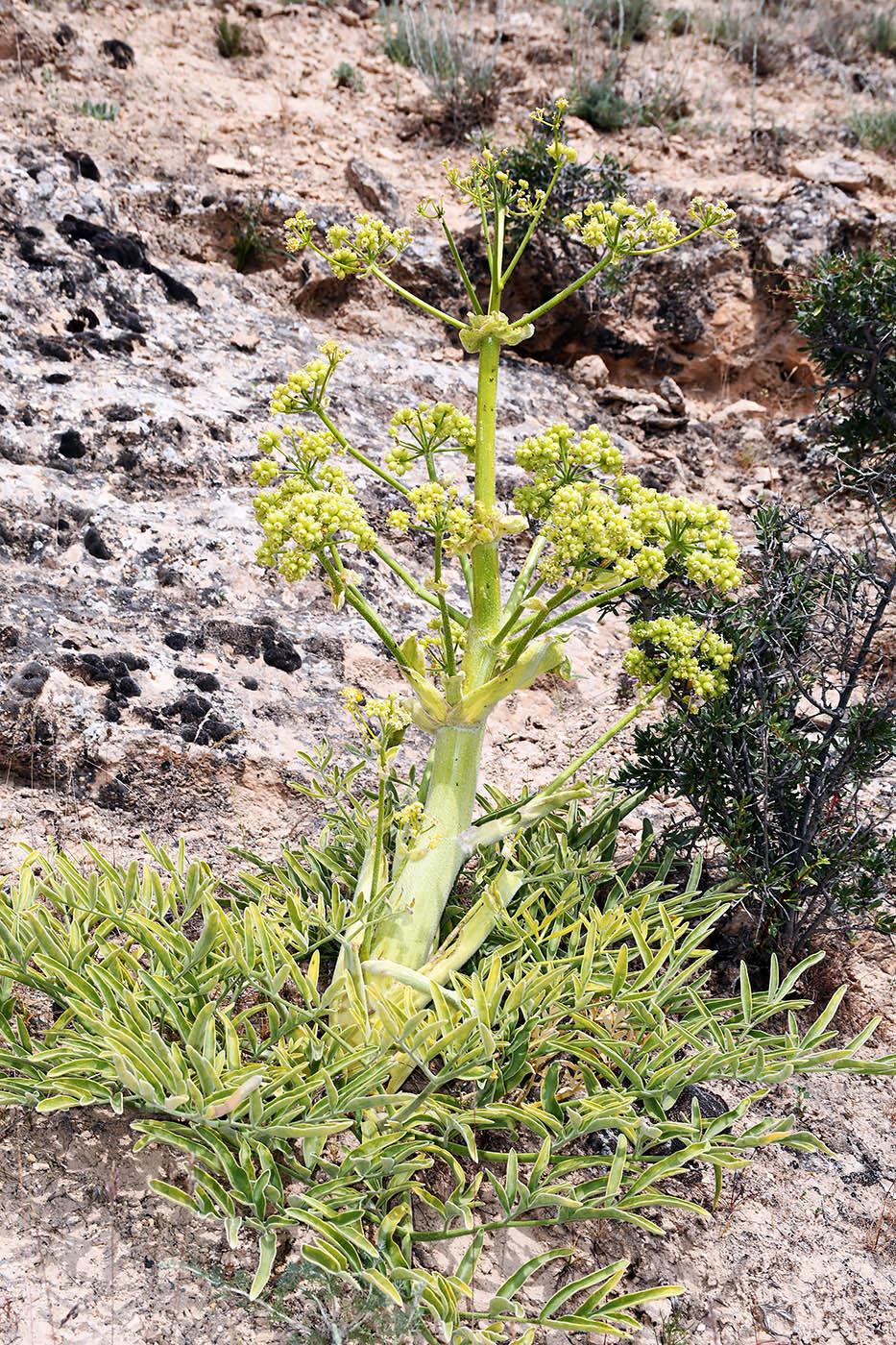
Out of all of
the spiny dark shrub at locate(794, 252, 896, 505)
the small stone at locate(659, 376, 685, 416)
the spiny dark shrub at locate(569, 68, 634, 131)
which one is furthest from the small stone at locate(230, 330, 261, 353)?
the spiny dark shrub at locate(569, 68, 634, 131)

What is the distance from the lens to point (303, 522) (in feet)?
6.67

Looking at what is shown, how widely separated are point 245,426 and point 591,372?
7.50 ft

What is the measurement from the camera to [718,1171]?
1.98 m

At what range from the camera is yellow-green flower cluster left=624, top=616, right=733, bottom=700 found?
2.36m

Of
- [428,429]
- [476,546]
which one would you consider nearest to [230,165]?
[428,429]

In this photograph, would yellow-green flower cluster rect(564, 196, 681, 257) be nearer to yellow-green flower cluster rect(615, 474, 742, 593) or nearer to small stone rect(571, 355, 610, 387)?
yellow-green flower cluster rect(615, 474, 742, 593)

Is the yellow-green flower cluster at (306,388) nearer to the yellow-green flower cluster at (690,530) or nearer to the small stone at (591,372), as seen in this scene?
the yellow-green flower cluster at (690,530)

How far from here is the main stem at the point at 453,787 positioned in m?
2.26

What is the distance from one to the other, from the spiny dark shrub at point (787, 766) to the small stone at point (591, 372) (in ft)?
9.97

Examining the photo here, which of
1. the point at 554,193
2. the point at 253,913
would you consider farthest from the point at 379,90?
the point at 253,913

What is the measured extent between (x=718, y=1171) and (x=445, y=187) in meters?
5.87

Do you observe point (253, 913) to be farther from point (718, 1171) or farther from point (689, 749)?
point (689, 749)

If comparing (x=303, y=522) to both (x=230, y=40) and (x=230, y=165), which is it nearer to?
(x=230, y=165)

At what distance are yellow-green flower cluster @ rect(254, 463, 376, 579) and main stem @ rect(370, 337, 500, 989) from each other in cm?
35
